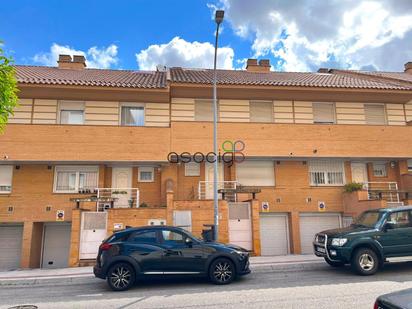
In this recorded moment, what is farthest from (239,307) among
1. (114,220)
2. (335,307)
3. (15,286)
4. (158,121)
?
(158,121)

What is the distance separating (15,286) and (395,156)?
17.0 m

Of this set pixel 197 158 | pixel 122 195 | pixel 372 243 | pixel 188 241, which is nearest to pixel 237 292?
pixel 188 241

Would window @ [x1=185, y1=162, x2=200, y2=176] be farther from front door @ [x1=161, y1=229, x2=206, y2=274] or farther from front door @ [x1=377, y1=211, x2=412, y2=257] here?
front door @ [x1=377, y1=211, x2=412, y2=257]

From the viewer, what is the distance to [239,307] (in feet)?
20.1

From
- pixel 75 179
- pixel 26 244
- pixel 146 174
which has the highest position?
pixel 146 174

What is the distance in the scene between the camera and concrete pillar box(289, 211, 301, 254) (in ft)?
50.1

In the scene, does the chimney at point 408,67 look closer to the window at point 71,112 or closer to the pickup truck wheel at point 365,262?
the pickup truck wheel at point 365,262

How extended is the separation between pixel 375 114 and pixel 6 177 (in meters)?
19.3

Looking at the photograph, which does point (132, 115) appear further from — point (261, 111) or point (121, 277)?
point (121, 277)

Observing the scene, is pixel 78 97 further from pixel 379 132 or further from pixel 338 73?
pixel 338 73

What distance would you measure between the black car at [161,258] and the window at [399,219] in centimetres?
457

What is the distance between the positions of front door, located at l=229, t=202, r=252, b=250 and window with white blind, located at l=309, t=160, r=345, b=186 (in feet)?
15.4

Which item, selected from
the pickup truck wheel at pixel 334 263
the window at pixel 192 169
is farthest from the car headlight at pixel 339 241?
the window at pixel 192 169

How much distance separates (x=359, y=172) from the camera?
54.6ft
